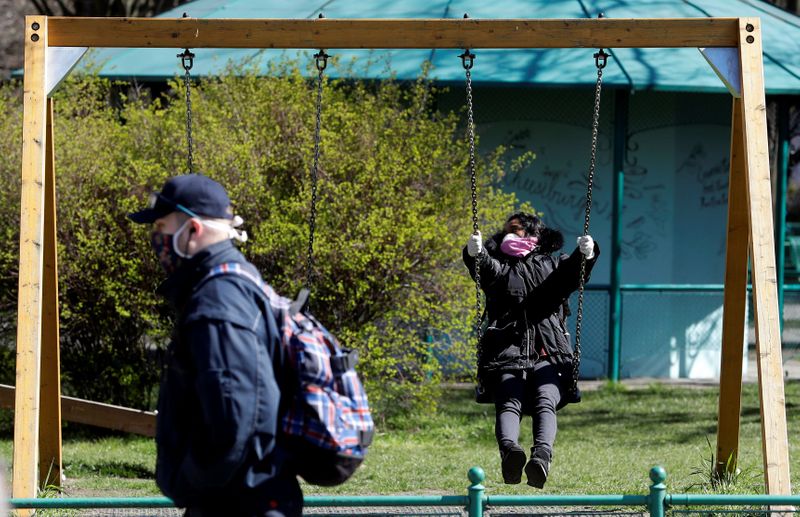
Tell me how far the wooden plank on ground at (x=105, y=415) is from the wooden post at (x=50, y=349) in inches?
69.1

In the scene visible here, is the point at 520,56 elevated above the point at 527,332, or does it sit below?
above

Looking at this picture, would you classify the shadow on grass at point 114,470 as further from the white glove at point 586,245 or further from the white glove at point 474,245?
the white glove at point 586,245

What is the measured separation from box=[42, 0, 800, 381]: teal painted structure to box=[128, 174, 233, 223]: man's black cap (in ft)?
33.0

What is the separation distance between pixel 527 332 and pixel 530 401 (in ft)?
1.36

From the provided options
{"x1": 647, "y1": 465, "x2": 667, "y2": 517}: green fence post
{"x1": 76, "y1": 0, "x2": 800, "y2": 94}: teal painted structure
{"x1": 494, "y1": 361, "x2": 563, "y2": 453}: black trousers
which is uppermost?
{"x1": 76, "y1": 0, "x2": 800, "y2": 94}: teal painted structure

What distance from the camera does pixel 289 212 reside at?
10055 mm

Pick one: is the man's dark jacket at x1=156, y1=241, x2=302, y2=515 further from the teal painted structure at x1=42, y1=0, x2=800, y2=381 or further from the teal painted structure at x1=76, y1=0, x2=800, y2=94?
the teal painted structure at x1=42, y1=0, x2=800, y2=381

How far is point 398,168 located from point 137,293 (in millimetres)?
2455

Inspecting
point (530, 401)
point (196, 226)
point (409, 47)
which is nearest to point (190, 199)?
point (196, 226)

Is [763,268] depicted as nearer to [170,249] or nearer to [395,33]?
[395,33]

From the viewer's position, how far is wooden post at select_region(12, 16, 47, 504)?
6156 mm

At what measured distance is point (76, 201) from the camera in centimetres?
1023

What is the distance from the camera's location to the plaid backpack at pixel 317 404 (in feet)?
11.8

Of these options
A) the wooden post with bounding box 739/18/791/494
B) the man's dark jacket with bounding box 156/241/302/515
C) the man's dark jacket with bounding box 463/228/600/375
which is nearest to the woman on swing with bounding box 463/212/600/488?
the man's dark jacket with bounding box 463/228/600/375
